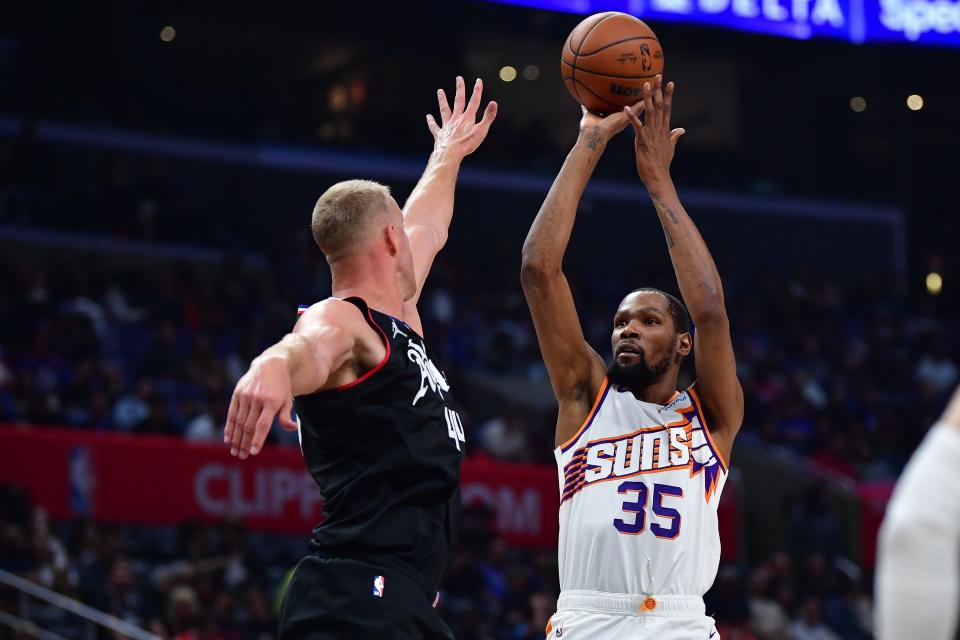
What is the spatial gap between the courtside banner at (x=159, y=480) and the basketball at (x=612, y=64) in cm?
665

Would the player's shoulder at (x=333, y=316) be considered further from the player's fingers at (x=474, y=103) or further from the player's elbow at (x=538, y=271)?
the player's fingers at (x=474, y=103)

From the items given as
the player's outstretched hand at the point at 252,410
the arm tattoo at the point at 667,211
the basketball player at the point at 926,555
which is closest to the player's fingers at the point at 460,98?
the arm tattoo at the point at 667,211

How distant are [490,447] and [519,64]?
1225 centimetres

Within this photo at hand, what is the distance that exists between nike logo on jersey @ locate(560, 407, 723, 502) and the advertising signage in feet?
44.6

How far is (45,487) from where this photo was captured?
10.8 meters

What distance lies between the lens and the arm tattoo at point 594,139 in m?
5.06

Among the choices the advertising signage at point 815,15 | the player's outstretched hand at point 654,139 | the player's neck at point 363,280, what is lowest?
the player's neck at point 363,280

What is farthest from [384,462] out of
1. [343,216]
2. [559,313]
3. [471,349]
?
[471,349]

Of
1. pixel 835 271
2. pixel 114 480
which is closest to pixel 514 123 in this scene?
pixel 835 271

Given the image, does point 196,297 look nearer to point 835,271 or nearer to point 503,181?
point 503,181

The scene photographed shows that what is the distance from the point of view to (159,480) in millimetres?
11195

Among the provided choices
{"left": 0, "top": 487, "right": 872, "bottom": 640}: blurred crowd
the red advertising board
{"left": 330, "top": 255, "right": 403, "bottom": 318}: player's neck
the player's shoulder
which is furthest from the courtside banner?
the player's shoulder

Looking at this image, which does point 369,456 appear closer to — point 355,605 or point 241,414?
point 355,605

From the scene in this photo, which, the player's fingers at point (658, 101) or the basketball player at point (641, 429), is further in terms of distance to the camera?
the player's fingers at point (658, 101)
